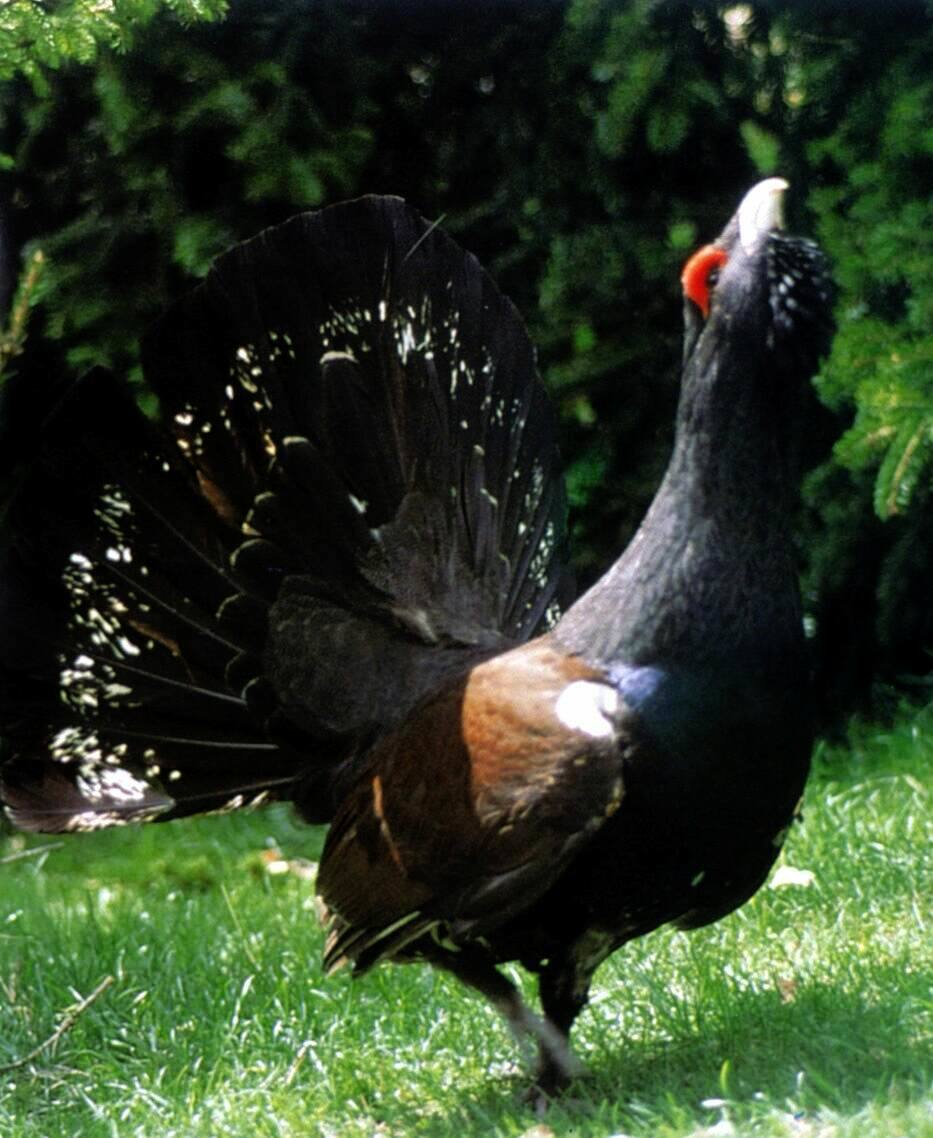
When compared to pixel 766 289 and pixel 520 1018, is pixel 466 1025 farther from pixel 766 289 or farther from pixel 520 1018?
pixel 766 289

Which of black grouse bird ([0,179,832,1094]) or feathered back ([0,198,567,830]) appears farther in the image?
feathered back ([0,198,567,830])

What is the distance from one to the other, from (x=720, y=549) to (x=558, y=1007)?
1.08 metres

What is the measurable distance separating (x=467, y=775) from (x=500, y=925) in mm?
311

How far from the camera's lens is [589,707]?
3568 mm

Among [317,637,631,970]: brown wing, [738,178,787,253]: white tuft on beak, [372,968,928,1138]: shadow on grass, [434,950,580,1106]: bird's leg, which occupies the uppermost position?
[738,178,787,253]: white tuft on beak

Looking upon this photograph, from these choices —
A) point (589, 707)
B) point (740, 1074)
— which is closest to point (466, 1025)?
point (740, 1074)

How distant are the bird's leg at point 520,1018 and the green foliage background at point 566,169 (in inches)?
104

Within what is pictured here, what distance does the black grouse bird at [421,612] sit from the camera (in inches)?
140

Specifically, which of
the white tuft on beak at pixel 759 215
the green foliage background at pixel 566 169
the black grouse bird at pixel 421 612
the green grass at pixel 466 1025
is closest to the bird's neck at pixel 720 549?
the black grouse bird at pixel 421 612

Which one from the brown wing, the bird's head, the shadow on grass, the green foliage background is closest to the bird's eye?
the bird's head

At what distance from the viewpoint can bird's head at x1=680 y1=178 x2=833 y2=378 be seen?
11.8 ft

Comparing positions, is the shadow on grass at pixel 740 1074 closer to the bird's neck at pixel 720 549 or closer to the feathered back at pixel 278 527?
the bird's neck at pixel 720 549

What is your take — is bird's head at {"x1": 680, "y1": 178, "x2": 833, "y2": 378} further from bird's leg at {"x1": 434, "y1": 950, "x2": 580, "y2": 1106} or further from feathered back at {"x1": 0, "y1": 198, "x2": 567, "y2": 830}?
bird's leg at {"x1": 434, "y1": 950, "x2": 580, "y2": 1106}

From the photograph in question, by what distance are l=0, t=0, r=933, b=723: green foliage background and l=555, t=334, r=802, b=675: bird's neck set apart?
2308 mm
